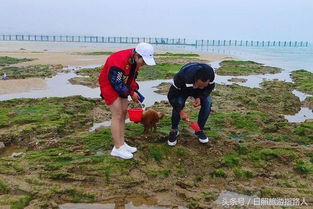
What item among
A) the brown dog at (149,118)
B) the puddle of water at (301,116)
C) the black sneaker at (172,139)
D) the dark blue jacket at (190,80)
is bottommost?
the puddle of water at (301,116)

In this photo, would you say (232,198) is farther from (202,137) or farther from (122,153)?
(122,153)

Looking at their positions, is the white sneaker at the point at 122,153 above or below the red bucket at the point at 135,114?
below

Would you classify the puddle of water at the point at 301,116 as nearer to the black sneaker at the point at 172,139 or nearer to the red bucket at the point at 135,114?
the black sneaker at the point at 172,139

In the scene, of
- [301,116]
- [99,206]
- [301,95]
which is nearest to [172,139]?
[99,206]

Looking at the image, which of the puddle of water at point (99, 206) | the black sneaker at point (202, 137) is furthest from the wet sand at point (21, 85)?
the puddle of water at point (99, 206)

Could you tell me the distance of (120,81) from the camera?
15.8ft

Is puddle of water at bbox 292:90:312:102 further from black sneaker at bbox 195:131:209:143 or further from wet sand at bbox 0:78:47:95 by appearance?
wet sand at bbox 0:78:47:95

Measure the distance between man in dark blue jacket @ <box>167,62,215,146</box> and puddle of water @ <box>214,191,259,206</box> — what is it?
1.33 metres

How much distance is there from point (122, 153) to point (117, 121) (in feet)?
1.83

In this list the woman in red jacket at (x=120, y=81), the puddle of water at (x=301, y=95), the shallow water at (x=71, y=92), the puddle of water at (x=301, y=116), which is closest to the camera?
the woman in red jacket at (x=120, y=81)

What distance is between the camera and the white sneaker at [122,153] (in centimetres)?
523

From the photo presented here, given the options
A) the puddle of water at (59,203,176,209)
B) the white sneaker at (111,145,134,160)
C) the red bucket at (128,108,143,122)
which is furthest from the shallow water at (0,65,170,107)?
the puddle of water at (59,203,176,209)

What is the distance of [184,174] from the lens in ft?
16.9

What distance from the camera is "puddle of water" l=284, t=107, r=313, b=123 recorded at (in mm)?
9374
